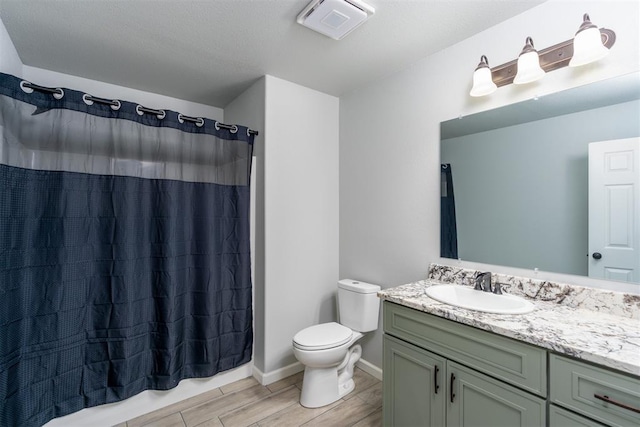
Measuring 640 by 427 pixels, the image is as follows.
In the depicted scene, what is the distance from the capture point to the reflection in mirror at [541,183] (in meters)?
1.27

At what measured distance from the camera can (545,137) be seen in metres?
1.50

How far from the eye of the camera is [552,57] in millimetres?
1449

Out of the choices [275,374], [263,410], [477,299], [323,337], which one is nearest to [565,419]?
[477,299]

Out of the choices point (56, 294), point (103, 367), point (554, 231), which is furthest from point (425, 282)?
point (56, 294)

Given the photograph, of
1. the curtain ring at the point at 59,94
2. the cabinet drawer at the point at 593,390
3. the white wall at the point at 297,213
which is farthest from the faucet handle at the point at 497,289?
the curtain ring at the point at 59,94

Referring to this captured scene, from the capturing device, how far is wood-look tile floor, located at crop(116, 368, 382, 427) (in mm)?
1829

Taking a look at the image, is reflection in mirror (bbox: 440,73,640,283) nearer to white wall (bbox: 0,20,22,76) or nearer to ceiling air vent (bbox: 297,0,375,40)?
ceiling air vent (bbox: 297,0,375,40)

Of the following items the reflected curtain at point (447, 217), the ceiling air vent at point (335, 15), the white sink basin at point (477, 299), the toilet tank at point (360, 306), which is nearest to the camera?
the white sink basin at point (477, 299)

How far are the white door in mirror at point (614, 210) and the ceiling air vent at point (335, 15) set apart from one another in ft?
4.30

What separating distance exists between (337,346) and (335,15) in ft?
6.53

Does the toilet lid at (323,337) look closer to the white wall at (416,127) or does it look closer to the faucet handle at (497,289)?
the white wall at (416,127)

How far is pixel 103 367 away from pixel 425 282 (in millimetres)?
2079

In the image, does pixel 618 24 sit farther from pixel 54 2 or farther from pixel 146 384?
pixel 146 384

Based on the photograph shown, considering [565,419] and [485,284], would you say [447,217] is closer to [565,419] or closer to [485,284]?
[485,284]
